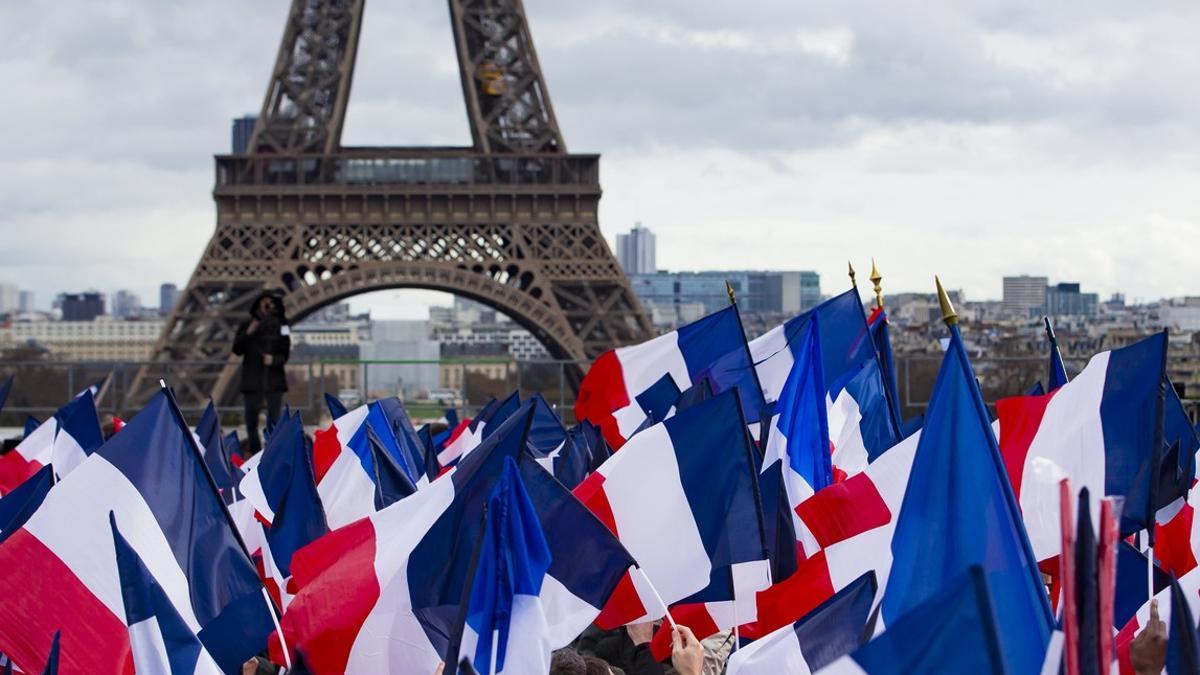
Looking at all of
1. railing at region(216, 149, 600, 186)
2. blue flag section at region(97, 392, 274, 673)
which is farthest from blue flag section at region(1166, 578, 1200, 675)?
railing at region(216, 149, 600, 186)

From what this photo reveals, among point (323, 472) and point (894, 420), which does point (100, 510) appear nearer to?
point (323, 472)

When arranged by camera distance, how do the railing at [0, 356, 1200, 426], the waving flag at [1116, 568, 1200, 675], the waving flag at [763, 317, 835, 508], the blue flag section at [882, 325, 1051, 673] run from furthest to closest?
the railing at [0, 356, 1200, 426]
the waving flag at [763, 317, 835, 508]
the waving flag at [1116, 568, 1200, 675]
the blue flag section at [882, 325, 1051, 673]

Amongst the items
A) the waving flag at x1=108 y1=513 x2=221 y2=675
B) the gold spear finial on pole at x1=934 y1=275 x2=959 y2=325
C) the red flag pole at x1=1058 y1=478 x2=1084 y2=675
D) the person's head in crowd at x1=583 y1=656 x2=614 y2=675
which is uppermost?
the gold spear finial on pole at x1=934 y1=275 x2=959 y2=325

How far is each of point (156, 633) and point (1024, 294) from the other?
1346 inches

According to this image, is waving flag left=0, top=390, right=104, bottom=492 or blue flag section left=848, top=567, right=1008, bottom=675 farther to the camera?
waving flag left=0, top=390, right=104, bottom=492

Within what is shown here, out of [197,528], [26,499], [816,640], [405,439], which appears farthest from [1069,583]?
[405,439]

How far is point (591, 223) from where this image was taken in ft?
123

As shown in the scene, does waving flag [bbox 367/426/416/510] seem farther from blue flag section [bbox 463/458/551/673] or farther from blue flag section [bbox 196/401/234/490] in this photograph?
blue flag section [bbox 463/458/551/673]

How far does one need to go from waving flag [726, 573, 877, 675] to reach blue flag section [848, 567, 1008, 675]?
909mm

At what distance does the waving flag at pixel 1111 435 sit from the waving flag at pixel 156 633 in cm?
301

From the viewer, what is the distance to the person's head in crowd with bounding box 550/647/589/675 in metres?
5.19

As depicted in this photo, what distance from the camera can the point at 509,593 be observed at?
4770 mm

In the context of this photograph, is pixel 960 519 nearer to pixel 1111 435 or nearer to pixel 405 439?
pixel 1111 435

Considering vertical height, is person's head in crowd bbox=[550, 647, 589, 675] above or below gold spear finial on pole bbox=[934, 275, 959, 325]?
below
